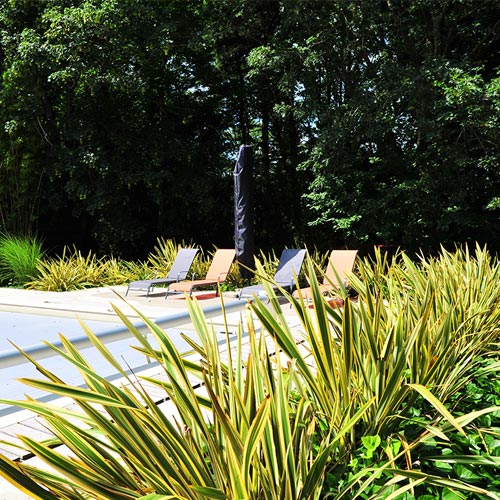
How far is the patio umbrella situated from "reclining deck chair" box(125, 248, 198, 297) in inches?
33.8

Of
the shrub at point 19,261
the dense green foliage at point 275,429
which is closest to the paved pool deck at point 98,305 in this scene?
the shrub at point 19,261

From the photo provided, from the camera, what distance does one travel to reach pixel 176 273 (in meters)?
10.2

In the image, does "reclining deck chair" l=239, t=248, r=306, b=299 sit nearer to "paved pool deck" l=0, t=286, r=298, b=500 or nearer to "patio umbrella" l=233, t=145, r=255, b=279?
"paved pool deck" l=0, t=286, r=298, b=500

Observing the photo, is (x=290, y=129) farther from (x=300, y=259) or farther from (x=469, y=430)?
(x=469, y=430)

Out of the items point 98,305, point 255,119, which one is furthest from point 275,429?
point 255,119

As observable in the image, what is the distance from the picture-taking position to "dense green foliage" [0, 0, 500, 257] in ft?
35.3

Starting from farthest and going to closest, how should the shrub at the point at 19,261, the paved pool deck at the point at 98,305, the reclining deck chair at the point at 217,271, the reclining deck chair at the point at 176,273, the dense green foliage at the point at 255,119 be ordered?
the shrub at the point at 19,261
the dense green foliage at the point at 255,119
the reclining deck chair at the point at 176,273
the reclining deck chair at the point at 217,271
the paved pool deck at the point at 98,305

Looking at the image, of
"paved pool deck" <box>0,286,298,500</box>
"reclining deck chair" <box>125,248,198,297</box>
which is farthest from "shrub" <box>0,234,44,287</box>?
"reclining deck chair" <box>125,248,198,297</box>

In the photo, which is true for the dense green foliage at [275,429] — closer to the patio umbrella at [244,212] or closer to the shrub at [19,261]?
the patio umbrella at [244,212]

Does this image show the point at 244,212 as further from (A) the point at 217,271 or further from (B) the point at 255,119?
(B) the point at 255,119

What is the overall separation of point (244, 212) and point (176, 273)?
1.70m

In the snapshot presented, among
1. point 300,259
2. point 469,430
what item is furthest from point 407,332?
point 300,259

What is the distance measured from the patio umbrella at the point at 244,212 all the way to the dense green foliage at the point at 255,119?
1.97 m

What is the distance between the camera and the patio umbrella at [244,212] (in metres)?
10.3
